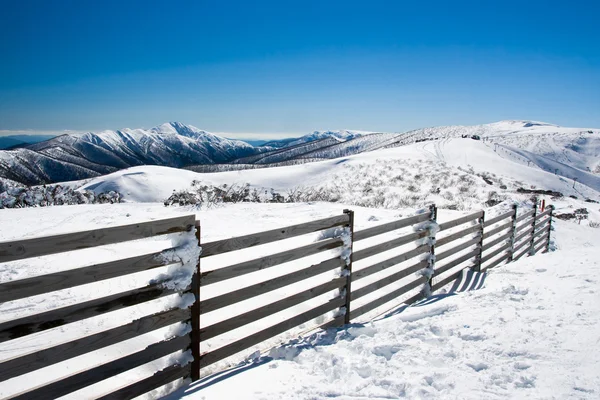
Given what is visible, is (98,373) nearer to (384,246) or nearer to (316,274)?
(316,274)

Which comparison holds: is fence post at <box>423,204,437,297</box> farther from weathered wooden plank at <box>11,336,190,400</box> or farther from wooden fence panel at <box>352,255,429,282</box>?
weathered wooden plank at <box>11,336,190,400</box>

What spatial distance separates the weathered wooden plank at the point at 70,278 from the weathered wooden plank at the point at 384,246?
8.50ft

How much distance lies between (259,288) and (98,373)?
1.59 m

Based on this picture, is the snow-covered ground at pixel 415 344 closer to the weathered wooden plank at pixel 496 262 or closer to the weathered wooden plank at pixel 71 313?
the weathered wooden plank at pixel 496 262

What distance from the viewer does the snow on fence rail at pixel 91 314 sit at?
2311 millimetres

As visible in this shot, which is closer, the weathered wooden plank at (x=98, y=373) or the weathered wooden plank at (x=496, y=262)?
the weathered wooden plank at (x=98, y=373)

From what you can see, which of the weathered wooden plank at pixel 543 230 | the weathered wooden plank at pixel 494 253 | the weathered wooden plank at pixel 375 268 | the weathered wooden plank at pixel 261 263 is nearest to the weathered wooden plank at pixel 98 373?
the weathered wooden plank at pixel 261 263

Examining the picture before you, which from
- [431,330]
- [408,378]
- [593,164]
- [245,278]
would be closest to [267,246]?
[245,278]

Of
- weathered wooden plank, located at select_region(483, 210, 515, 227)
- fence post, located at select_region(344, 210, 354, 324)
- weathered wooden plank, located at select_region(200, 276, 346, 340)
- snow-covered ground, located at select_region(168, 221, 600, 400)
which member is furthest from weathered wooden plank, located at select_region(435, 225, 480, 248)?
weathered wooden plank, located at select_region(200, 276, 346, 340)

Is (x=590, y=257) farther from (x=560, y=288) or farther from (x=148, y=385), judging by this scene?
(x=148, y=385)

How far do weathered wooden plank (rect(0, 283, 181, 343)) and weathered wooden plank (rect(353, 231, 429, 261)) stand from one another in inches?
98.9

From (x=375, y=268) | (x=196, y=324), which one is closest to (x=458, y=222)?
(x=375, y=268)

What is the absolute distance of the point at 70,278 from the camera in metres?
2.52

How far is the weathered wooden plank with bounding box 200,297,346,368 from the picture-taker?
348 cm
